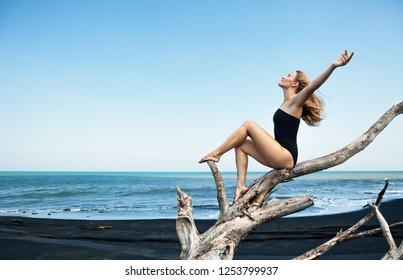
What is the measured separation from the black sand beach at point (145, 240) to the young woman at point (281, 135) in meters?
4.15

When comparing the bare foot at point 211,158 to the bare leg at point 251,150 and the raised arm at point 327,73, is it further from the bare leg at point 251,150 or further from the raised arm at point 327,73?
the raised arm at point 327,73

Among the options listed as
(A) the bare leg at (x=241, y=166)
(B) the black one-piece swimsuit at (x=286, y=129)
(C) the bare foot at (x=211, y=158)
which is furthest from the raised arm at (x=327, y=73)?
(C) the bare foot at (x=211, y=158)

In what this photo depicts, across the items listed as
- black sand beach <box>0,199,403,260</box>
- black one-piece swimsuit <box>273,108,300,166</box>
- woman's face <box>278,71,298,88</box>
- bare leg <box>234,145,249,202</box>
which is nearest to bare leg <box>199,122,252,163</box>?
bare leg <box>234,145,249,202</box>

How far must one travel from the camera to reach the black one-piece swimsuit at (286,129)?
3.63 m

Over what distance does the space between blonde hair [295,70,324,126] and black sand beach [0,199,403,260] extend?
4179 millimetres

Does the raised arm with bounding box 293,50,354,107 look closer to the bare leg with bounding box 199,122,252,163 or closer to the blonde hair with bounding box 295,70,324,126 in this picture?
the blonde hair with bounding box 295,70,324,126

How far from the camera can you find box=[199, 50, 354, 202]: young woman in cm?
351

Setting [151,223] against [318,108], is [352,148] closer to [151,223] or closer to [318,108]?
[318,108]

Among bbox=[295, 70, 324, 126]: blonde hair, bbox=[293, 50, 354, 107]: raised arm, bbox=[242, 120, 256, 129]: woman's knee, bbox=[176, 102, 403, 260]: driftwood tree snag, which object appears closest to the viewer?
bbox=[293, 50, 354, 107]: raised arm

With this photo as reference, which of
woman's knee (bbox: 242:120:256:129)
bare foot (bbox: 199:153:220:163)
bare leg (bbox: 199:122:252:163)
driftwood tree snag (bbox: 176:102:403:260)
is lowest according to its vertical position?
driftwood tree snag (bbox: 176:102:403:260)

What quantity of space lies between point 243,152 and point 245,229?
30.2 inches
